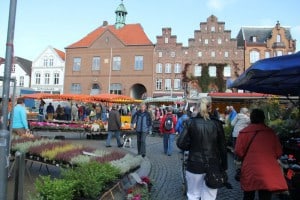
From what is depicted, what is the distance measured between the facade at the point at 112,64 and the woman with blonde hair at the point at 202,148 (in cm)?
4761

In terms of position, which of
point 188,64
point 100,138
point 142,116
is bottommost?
point 100,138

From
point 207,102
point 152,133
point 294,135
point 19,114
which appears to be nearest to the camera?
point 207,102

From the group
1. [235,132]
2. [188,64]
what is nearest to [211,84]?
[188,64]

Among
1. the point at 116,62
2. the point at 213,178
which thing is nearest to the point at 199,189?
the point at 213,178

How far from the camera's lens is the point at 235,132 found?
1249cm

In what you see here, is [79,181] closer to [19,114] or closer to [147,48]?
[19,114]

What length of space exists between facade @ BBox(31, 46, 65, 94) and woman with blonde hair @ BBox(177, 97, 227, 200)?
2170 inches

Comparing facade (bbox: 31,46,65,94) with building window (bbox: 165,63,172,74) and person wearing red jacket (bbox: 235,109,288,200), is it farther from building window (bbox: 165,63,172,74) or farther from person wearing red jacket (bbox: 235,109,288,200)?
person wearing red jacket (bbox: 235,109,288,200)

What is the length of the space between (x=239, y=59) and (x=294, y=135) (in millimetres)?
44238

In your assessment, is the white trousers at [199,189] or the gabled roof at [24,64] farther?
the gabled roof at [24,64]

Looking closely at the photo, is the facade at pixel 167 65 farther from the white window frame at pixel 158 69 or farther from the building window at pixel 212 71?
the building window at pixel 212 71

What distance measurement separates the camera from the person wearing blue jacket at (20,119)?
10.4m

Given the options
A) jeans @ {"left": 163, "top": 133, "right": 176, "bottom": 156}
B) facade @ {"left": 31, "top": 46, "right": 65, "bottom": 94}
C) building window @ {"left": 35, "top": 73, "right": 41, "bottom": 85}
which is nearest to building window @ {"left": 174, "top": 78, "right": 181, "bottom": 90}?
facade @ {"left": 31, "top": 46, "right": 65, "bottom": 94}

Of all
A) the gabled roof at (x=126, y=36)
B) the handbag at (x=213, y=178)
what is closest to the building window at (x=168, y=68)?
the gabled roof at (x=126, y=36)
